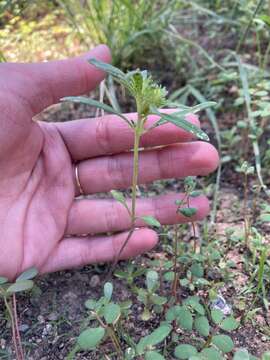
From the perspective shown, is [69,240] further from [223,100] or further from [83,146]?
[223,100]

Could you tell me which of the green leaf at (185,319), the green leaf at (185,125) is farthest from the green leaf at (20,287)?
the green leaf at (185,125)

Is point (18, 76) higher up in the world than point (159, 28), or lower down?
higher up

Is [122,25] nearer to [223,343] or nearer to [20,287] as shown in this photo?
[20,287]

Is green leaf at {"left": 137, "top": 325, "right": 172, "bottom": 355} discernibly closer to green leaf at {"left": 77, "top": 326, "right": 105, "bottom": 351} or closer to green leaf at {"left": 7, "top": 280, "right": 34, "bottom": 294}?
green leaf at {"left": 77, "top": 326, "right": 105, "bottom": 351}

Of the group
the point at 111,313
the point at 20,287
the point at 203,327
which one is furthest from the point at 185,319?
the point at 20,287

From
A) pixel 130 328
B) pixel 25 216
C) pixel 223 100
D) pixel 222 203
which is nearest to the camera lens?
pixel 130 328

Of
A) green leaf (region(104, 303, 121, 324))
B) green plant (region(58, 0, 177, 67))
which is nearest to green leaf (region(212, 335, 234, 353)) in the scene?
green leaf (region(104, 303, 121, 324))

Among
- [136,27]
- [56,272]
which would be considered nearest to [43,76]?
[56,272]
